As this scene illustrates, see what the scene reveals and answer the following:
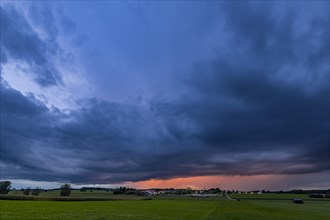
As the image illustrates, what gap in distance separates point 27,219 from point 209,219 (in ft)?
84.9

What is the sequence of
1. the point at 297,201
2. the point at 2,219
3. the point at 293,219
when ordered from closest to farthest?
1. the point at 2,219
2. the point at 293,219
3. the point at 297,201

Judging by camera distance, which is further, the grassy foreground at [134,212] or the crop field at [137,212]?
the crop field at [137,212]

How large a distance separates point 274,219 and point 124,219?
25.1 metres

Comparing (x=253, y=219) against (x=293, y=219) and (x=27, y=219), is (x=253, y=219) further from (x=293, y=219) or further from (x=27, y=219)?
(x=27, y=219)

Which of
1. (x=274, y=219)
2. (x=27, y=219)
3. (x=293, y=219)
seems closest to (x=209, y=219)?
(x=274, y=219)

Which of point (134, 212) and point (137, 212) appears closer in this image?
point (134, 212)

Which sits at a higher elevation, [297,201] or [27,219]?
[297,201]

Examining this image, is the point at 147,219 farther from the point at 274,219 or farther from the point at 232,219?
the point at 274,219

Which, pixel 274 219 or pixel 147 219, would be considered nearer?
pixel 147 219

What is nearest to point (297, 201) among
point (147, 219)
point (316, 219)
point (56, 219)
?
point (316, 219)

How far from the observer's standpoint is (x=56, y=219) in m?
45.0

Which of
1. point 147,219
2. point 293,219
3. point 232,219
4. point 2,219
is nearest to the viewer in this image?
point 2,219

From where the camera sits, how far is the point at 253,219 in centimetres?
5394

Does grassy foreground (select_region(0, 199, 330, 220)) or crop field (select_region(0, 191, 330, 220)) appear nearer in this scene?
grassy foreground (select_region(0, 199, 330, 220))
